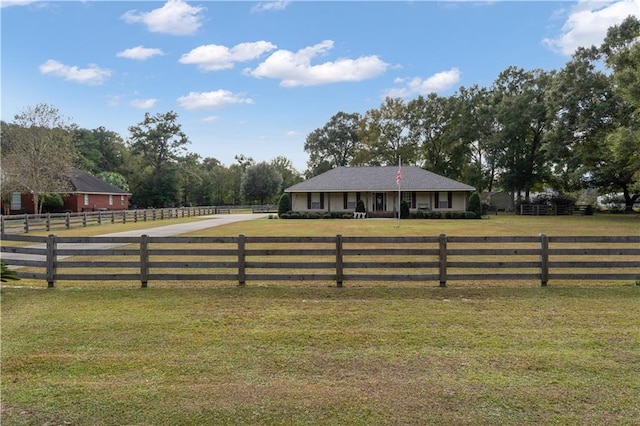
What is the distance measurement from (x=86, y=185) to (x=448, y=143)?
1593 inches

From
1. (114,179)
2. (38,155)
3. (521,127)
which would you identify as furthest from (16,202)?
(521,127)

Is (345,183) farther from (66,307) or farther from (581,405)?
(581,405)

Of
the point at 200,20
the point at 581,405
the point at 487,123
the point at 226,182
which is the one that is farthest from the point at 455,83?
the point at 581,405

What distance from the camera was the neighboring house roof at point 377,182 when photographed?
3800 centimetres

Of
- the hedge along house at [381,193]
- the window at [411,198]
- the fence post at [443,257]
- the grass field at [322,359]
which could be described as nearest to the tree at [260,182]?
the hedge along house at [381,193]

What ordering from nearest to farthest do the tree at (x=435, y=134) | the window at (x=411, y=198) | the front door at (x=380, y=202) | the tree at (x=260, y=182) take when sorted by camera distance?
the window at (x=411, y=198) < the front door at (x=380, y=202) < the tree at (x=435, y=134) < the tree at (x=260, y=182)

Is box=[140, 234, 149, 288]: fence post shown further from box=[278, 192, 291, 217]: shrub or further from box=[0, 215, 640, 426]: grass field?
box=[278, 192, 291, 217]: shrub

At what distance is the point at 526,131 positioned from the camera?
45.2m

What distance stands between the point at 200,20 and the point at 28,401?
466 inches

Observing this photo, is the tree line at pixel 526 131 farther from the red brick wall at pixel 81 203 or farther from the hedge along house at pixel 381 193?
the red brick wall at pixel 81 203

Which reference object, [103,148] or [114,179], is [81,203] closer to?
[114,179]

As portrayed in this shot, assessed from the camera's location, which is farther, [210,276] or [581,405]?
[210,276]

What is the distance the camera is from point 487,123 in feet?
158

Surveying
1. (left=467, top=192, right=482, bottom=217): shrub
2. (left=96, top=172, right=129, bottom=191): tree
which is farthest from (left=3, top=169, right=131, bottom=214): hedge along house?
(left=467, top=192, right=482, bottom=217): shrub
